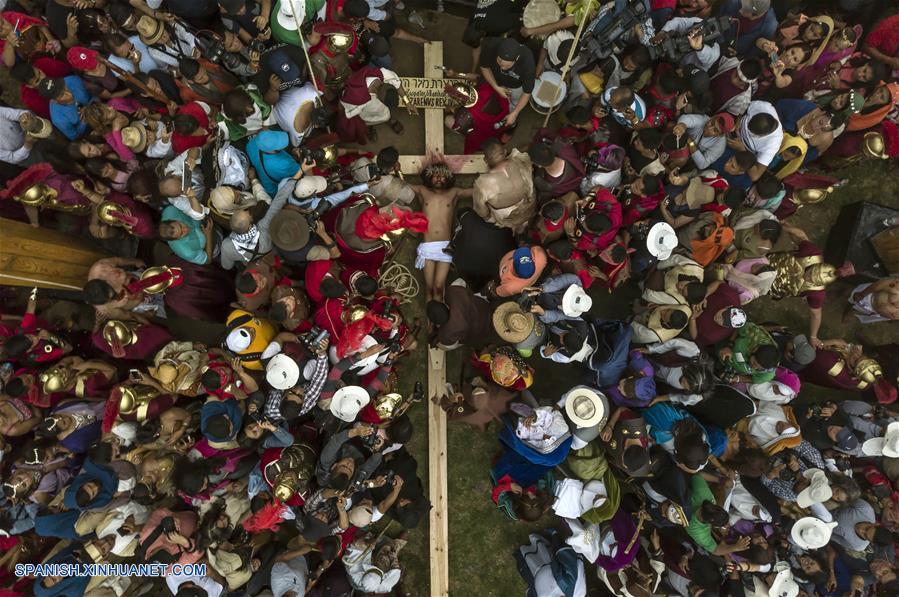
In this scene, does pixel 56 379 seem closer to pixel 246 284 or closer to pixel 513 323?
pixel 246 284

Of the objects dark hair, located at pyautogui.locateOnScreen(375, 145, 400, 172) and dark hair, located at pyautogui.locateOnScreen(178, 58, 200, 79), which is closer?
dark hair, located at pyautogui.locateOnScreen(178, 58, 200, 79)

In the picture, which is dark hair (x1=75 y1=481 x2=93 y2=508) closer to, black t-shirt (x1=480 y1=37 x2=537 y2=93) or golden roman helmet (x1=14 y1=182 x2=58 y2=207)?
golden roman helmet (x1=14 y1=182 x2=58 y2=207)

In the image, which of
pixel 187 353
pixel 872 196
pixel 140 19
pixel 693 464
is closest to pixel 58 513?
pixel 187 353

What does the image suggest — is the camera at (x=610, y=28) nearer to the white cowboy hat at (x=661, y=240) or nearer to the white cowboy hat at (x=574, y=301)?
the white cowboy hat at (x=661, y=240)

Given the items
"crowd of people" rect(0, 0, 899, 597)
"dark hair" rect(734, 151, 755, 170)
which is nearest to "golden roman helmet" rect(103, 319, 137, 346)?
"crowd of people" rect(0, 0, 899, 597)

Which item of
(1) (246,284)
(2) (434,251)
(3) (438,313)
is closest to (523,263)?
(3) (438,313)
